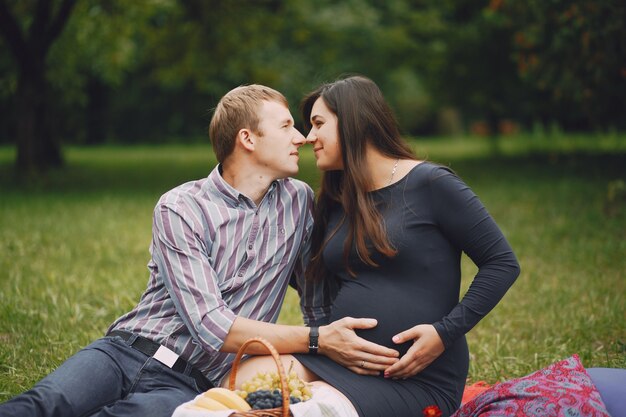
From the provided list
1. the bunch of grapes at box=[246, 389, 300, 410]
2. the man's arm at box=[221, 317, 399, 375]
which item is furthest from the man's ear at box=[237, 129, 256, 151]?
the bunch of grapes at box=[246, 389, 300, 410]

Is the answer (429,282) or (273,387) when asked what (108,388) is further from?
(429,282)

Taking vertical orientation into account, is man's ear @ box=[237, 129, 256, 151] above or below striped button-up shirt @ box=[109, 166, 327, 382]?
above

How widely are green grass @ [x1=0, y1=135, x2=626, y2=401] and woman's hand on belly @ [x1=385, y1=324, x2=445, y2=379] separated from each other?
0.99 metres

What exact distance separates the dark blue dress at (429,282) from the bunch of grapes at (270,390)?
0.22m

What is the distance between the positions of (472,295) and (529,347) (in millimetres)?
2234

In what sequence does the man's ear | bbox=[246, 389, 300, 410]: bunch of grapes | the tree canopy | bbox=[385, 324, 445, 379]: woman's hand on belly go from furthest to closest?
the tree canopy < the man's ear < bbox=[385, 324, 445, 379]: woman's hand on belly < bbox=[246, 389, 300, 410]: bunch of grapes

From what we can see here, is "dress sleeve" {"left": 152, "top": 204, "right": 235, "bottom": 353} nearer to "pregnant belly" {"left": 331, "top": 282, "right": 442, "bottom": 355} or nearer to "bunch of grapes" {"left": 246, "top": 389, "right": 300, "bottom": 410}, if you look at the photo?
"bunch of grapes" {"left": 246, "top": 389, "right": 300, "bottom": 410}

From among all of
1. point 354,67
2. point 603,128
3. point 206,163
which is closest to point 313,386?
point 603,128

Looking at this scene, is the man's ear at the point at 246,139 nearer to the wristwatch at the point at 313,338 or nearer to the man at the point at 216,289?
the man at the point at 216,289

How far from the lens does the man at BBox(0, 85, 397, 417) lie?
10.5 ft

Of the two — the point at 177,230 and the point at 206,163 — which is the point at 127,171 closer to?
the point at 206,163

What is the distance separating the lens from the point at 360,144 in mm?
3453

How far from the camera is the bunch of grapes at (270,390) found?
283 cm

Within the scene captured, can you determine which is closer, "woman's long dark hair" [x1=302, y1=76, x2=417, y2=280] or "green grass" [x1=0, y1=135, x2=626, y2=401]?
"woman's long dark hair" [x1=302, y1=76, x2=417, y2=280]
